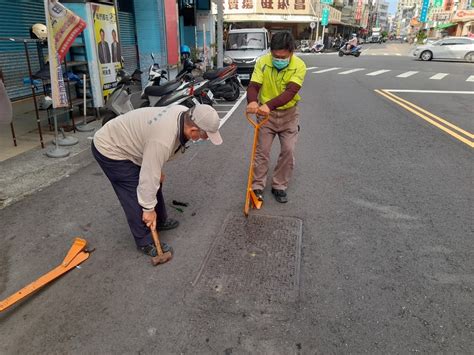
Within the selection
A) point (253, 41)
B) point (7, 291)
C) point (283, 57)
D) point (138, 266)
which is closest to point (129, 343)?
point (138, 266)

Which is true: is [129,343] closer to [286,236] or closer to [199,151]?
[286,236]

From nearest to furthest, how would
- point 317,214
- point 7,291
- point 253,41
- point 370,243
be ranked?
1. point 7,291
2. point 370,243
3. point 317,214
4. point 253,41

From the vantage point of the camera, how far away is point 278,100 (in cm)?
354

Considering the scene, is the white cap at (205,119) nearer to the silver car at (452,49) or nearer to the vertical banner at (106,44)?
the vertical banner at (106,44)

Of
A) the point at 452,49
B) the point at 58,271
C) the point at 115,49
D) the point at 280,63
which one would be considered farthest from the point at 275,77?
the point at 452,49

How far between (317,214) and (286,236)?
60 cm

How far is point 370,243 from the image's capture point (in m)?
3.30

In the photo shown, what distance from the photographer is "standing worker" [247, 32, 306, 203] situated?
354cm

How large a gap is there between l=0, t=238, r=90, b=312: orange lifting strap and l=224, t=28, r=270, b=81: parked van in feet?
34.3

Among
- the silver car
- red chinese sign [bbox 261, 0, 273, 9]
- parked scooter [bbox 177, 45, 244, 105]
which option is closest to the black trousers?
parked scooter [bbox 177, 45, 244, 105]

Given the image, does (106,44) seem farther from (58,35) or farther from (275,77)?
(275,77)

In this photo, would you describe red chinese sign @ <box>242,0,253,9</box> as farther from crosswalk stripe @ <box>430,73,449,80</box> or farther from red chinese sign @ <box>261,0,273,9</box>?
crosswalk stripe @ <box>430,73,449,80</box>

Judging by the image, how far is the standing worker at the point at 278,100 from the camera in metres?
3.54

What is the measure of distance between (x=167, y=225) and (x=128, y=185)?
75 cm
